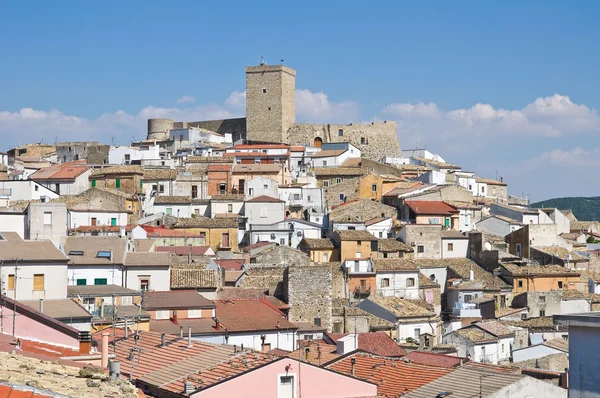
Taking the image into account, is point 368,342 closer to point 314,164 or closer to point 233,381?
point 233,381

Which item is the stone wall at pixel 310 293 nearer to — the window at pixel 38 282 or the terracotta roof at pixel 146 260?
the terracotta roof at pixel 146 260

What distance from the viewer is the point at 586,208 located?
152875 millimetres

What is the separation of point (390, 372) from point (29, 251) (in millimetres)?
15114

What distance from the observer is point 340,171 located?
7012 cm

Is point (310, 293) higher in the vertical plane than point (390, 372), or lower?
lower

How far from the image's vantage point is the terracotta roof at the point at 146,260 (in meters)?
37.4

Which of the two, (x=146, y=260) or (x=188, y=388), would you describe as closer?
(x=188, y=388)

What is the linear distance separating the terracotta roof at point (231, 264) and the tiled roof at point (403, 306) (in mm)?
6196

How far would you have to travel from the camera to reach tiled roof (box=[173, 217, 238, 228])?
5347cm

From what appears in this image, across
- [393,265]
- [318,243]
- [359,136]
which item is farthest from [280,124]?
[393,265]

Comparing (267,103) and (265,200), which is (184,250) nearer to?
(265,200)

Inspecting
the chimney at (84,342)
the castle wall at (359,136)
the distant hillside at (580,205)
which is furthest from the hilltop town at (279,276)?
the distant hillside at (580,205)

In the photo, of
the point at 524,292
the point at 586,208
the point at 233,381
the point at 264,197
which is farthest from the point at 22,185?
the point at 586,208

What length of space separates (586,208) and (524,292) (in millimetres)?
108845
